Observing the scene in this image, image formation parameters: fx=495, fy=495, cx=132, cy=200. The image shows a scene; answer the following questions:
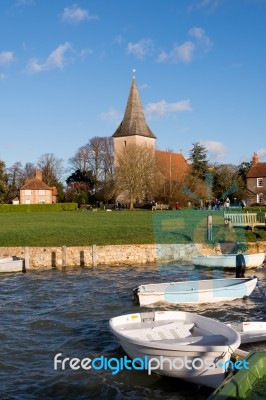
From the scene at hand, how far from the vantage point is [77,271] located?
86.4 feet

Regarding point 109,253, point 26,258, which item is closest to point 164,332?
point 26,258

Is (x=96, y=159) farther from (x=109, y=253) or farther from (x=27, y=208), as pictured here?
(x=109, y=253)

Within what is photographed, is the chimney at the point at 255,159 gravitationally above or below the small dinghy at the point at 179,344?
above

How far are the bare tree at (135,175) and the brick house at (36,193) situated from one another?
28581 millimetres

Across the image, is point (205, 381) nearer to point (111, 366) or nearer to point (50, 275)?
point (111, 366)

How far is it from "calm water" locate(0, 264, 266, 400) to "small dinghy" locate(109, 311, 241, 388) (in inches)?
18.1

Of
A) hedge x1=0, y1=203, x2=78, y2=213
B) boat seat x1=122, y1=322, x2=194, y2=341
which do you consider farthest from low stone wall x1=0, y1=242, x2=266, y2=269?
hedge x1=0, y1=203, x2=78, y2=213

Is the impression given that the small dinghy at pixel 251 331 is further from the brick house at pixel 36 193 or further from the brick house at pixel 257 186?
Answer: the brick house at pixel 36 193

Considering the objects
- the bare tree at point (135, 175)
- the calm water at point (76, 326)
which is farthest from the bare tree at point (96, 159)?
the calm water at point (76, 326)

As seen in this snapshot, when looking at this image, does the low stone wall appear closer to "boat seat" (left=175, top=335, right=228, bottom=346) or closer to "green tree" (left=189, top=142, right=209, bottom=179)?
"boat seat" (left=175, top=335, right=228, bottom=346)

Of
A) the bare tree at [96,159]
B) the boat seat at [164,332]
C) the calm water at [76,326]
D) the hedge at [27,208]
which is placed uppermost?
the bare tree at [96,159]

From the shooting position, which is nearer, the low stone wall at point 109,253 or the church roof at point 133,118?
the low stone wall at point 109,253

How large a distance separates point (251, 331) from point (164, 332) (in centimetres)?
269

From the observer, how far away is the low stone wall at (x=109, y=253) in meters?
27.7
